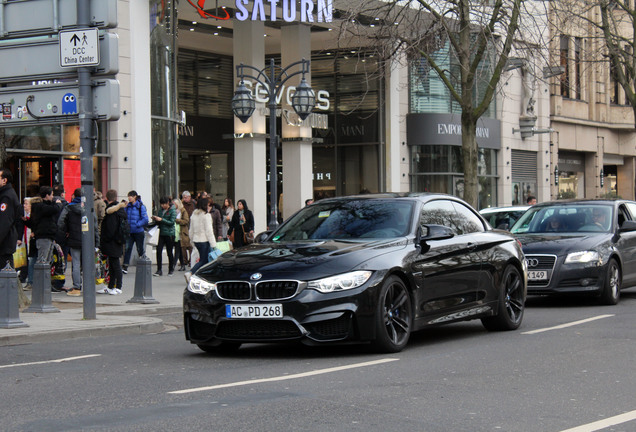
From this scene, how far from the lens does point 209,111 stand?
130 feet

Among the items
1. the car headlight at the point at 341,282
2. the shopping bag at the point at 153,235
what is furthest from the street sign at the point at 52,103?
the shopping bag at the point at 153,235

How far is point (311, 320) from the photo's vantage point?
9.23 metres

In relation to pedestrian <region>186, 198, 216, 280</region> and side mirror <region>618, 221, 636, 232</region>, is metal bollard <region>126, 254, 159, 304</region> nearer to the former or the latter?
pedestrian <region>186, 198, 216, 280</region>

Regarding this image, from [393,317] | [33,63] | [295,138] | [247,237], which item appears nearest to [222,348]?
[393,317]

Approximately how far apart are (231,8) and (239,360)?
2340 centimetres

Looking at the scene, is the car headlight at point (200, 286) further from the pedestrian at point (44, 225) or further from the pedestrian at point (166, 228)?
the pedestrian at point (166, 228)

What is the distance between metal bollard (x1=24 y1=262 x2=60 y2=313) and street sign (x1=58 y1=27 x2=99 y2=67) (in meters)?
2.88

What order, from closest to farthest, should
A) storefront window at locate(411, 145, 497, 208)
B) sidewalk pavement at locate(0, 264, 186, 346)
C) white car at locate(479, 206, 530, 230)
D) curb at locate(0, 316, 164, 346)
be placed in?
curb at locate(0, 316, 164, 346), sidewalk pavement at locate(0, 264, 186, 346), white car at locate(479, 206, 530, 230), storefront window at locate(411, 145, 497, 208)

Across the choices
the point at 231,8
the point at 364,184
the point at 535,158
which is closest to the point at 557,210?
the point at 231,8

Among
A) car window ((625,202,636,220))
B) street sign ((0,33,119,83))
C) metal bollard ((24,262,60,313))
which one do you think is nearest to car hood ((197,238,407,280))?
street sign ((0,33,119,83))

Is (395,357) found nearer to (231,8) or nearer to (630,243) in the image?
(630,243)

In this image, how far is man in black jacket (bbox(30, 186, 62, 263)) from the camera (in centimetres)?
1733

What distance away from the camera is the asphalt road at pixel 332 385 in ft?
21.4

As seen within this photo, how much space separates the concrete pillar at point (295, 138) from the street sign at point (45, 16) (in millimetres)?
21056
